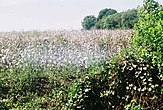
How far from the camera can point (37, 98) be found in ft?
25.9

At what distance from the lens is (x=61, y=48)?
10.2m

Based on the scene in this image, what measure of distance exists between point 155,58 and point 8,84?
371cm

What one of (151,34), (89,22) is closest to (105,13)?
Result: (89,22)

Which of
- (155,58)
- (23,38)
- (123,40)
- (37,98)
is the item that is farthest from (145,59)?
(23,38)

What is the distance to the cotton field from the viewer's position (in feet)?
31.0

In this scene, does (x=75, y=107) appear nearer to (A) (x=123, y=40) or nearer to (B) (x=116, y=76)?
(B) (x=116, y=76)

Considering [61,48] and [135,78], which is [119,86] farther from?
[61,48]

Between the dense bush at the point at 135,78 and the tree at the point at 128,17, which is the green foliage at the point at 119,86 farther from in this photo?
the tree at the point at 128,17

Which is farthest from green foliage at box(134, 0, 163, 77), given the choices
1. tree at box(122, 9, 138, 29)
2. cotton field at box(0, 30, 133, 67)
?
tree at box(122, 9, 138, 29)

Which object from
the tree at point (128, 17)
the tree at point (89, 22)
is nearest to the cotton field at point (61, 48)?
the tree at point (128, 17)

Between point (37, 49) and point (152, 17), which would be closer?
point (152, 17)

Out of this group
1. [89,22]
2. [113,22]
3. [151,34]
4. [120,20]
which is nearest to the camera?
[151,34]

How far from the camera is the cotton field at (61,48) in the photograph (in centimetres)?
944

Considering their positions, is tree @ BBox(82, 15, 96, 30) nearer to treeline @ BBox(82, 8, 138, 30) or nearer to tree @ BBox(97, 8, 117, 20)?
tree @ BBox(97, 8, 117, 20)
